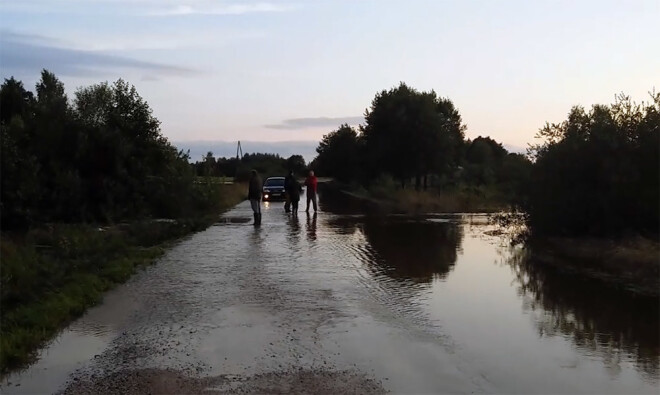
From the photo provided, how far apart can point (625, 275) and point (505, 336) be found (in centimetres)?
547

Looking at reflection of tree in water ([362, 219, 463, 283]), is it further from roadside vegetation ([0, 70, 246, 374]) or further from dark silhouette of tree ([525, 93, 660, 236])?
roadside vegetation ([0, 70, 246, 374])

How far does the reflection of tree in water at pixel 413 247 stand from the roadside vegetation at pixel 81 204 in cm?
514

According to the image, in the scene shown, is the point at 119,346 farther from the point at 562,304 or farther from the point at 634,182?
the point at 634,182

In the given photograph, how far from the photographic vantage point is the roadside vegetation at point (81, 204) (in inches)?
399

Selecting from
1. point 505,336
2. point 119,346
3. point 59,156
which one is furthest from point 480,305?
point 59,156

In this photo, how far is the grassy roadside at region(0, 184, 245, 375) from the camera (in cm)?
841

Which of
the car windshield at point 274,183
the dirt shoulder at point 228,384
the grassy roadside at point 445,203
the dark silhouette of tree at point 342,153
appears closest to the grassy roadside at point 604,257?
the dirt shoulder at point 228,384

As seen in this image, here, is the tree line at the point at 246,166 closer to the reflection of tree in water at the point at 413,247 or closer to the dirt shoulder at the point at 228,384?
the reflection of tree in water at the point at 413,247

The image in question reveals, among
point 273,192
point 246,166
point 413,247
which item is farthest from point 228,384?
point 246,166

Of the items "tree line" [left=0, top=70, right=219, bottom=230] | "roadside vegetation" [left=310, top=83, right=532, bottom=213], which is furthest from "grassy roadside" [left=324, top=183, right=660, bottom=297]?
"roadside vegetation" [left=310, top=83, right=532, bottom=213]

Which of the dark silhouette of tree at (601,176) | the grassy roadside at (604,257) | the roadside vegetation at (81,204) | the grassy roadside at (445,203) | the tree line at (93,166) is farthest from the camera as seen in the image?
the grassy roadside at (445,203)

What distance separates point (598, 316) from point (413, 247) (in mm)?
8064

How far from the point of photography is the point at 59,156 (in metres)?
24.2

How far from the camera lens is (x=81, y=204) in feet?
75.7
